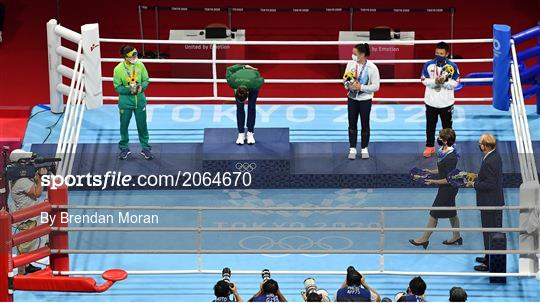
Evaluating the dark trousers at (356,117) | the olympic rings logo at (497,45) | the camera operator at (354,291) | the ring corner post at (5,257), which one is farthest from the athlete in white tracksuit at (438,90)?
the ring corner post at (5,257)

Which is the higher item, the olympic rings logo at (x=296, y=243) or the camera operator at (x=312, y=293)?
the olympic rings logo at (x=296, y=243)

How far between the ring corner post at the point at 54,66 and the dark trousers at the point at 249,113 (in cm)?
257

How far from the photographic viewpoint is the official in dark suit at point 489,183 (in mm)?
13484

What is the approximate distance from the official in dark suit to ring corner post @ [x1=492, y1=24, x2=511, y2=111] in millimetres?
2717

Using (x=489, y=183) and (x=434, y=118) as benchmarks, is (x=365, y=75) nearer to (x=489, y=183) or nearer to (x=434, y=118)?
(x=434, y=118)

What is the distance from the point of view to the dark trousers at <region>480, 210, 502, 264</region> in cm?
1365

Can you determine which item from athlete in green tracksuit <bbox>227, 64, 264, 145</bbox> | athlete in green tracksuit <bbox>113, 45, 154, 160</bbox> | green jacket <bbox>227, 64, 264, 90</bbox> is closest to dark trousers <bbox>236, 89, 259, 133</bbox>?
athlete in green tracksuit <bbox>227, 64, 264, 145</bbox>

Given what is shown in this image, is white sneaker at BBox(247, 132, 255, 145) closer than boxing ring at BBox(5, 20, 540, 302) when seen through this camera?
No

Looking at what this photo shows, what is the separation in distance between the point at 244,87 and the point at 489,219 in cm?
321

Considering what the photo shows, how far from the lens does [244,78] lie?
15258 mm

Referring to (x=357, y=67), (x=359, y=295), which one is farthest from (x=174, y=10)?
(x=359, y=295)

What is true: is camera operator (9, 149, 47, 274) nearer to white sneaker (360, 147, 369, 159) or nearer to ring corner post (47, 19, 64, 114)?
ring corner post (47, 19, 64, 114)

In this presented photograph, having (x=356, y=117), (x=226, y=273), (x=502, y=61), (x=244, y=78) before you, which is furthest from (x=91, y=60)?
(x=502, y=61)

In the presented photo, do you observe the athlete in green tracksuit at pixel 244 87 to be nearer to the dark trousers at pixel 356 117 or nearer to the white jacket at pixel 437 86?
the dark trousers at pixel 356 117
